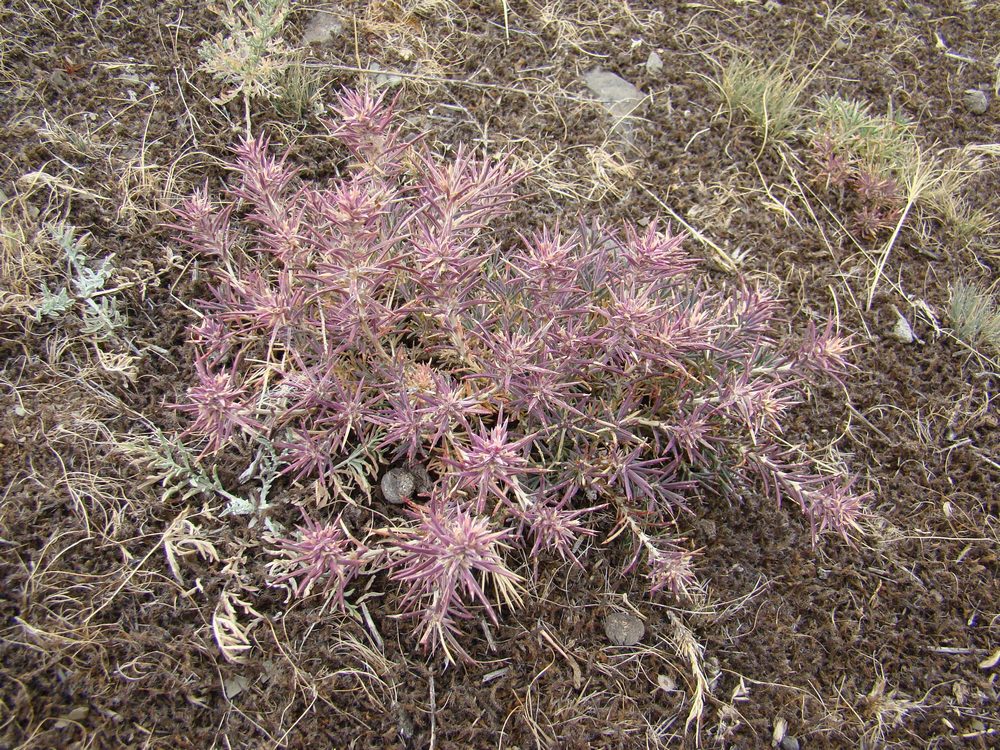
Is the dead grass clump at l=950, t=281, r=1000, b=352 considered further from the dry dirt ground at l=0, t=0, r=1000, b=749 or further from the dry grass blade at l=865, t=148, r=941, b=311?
the dry grass blade at l=865, t=148, r=941, b=311

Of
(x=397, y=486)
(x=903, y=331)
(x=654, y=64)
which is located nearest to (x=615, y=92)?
(x=654, y=64)

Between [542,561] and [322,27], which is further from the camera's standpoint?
[322,27]

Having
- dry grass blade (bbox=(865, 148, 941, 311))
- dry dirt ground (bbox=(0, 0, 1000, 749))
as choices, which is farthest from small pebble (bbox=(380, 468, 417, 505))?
dry grass blade (bbox=(865, 148, 941, 311))

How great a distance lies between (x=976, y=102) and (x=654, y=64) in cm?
185

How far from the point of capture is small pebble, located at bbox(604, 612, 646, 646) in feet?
7.20

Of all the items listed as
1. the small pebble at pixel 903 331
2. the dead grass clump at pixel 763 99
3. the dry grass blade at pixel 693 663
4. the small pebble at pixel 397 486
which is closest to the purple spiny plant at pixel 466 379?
the small pebble at pixel 397 486

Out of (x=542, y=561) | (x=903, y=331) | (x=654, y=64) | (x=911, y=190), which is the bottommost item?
(x=542, y=561)

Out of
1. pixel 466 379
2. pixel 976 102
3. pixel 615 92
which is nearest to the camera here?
pixel 466 379

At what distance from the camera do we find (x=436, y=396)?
1.80 m

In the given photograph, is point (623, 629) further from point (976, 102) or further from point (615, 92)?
point (976, 102)

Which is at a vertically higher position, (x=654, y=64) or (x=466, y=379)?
(x=654, y=64)

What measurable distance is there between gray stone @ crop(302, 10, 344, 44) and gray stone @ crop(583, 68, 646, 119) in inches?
48.9

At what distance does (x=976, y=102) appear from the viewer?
368cm

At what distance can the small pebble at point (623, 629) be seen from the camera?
2.19 m
